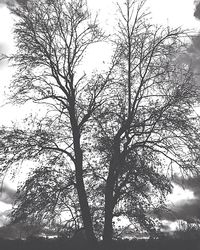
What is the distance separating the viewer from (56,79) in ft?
58.0

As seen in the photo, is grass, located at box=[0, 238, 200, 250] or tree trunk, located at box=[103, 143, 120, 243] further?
grass, located at box=[0, 238, 200, 250]

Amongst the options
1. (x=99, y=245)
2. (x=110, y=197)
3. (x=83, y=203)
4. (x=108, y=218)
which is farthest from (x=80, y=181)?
(x=99, y=245)

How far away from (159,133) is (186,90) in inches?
92.4

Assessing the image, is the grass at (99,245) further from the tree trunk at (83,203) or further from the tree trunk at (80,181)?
the tree trunk at (80,181)

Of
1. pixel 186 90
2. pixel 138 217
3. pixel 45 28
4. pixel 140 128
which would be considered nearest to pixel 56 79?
pixel 45 28

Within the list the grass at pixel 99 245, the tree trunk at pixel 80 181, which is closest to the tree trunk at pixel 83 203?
the tree trunk at pixel 80 181

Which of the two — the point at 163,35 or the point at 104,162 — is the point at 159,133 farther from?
the point at 163,35

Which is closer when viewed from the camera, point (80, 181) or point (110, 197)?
point (110, 197)

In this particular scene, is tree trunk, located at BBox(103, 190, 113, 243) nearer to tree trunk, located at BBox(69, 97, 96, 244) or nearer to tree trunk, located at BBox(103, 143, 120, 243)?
tree trunk, located at BBox(103, 143, 120, 243)

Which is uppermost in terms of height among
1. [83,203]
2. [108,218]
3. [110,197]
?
[110,197]

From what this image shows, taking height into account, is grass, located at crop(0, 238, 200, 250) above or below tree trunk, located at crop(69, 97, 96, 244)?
below

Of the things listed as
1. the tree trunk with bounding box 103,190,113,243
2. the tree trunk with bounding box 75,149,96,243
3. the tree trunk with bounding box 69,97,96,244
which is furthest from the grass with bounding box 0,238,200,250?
the tree trunk with bounding box 69,97,96,244

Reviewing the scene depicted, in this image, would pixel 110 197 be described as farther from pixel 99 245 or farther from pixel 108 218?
pixel 99 245

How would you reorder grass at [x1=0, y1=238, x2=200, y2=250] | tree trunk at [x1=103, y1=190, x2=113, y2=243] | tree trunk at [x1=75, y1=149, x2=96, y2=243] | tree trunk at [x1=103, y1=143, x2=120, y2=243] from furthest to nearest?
grass at [x1=0, y1=238, x2=200, y2=250], tree trunk at [x1=103, y1=190, x2=113, y2=243], tree trunk at [x1=103, y1=143, x2=120, y2=243], tree trunk at [x1=75, y1=149, x2=96, y2=243]
